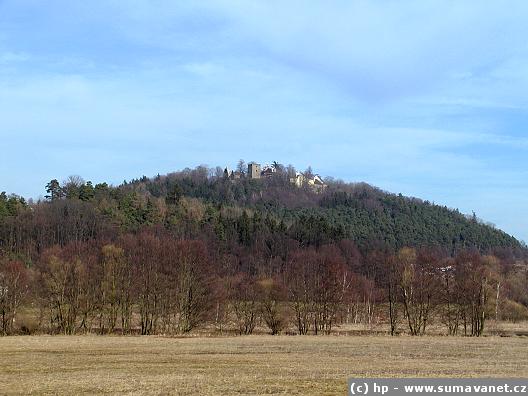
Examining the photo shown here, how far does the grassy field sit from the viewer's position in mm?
24781

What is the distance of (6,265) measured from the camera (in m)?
72.4

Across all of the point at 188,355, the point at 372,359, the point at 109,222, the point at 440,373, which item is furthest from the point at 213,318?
the point at 109,222

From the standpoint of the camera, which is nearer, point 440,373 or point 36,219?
point 440,373

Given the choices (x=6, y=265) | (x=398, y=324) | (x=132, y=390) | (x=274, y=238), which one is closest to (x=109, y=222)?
(x=274, y=238)

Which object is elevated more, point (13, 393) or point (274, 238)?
point (274, 238)

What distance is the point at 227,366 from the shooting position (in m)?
33.1

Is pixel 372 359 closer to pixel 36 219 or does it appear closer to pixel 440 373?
pixel 440 373

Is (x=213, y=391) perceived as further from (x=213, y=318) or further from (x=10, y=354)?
(x=213, y=318)

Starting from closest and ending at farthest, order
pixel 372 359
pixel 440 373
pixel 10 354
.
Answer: pixel 440 373 → pixel 372 359 → pixel 10 354

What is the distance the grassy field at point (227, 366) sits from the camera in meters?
24.8

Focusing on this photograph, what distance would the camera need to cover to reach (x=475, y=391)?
68.5 feet

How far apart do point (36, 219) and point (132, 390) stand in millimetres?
126581

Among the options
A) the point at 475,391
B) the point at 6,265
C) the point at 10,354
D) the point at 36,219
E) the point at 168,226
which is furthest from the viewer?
the point at 168,226

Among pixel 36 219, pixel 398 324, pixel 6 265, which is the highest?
pixel 36 219
